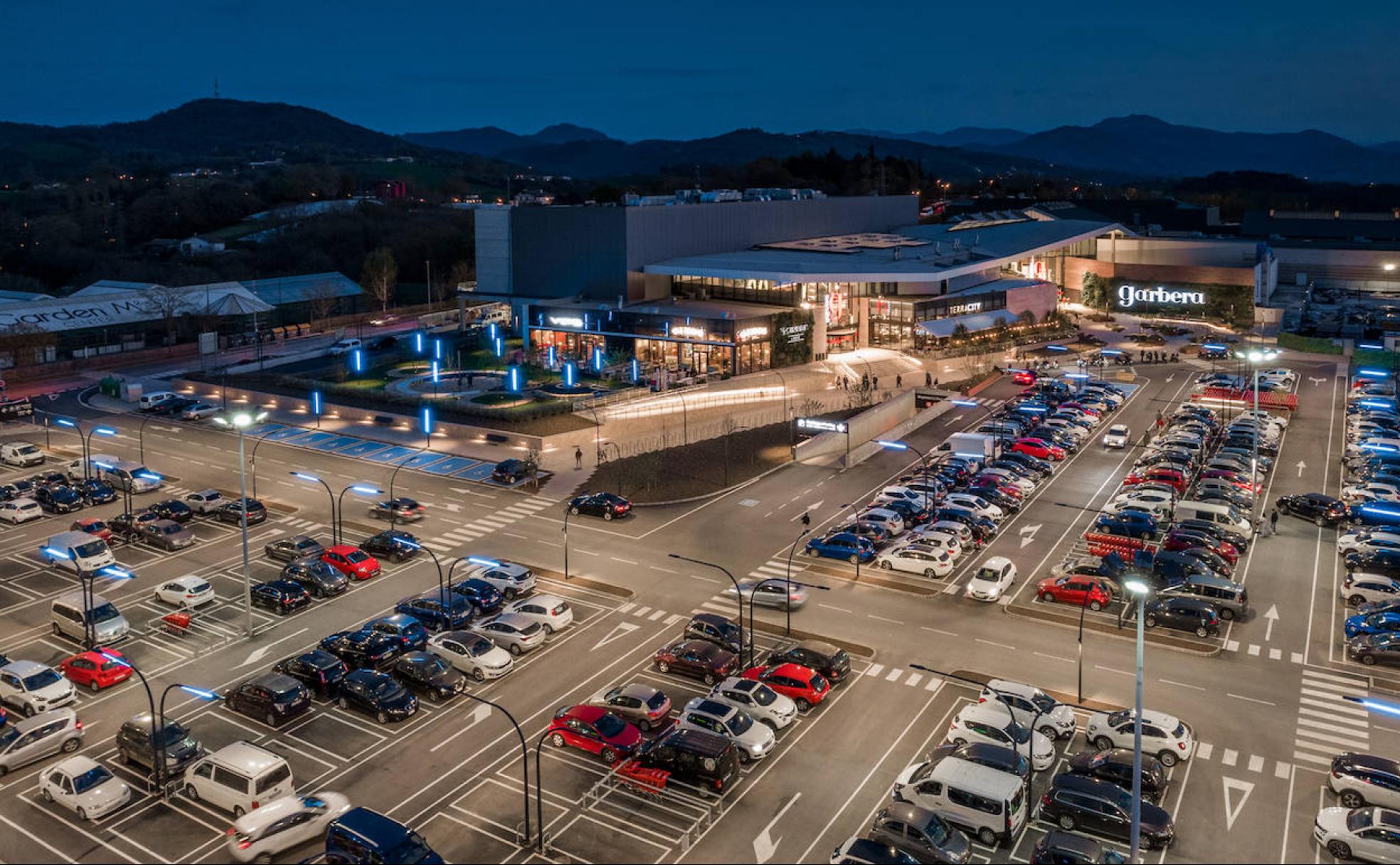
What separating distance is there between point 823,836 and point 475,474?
37.8 m

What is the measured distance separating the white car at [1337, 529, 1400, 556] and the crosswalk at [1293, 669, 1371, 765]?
12.0 metres

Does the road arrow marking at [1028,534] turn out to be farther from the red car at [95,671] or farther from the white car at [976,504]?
the red car at [95,671]

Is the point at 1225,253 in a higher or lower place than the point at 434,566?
higher

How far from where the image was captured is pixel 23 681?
3366cm

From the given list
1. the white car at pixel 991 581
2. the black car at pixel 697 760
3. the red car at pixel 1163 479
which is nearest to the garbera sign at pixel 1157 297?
the red car at pixel 1163 479

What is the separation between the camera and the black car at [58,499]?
54.5 m

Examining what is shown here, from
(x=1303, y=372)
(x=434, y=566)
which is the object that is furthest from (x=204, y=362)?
(x=1303, y=372)

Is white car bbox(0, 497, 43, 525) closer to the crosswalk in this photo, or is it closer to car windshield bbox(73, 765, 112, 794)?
car windshield bbox(73, 765, 112, 794)

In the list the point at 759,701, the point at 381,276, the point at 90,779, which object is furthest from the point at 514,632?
the point at 381,276

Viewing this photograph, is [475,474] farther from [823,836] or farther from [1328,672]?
[1328,672]

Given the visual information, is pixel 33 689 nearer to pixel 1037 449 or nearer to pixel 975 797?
pixel 975 797

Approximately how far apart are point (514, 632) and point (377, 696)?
571 centimetres

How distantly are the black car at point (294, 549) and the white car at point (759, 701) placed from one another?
21865 millimetres

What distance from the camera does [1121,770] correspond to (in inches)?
1105
